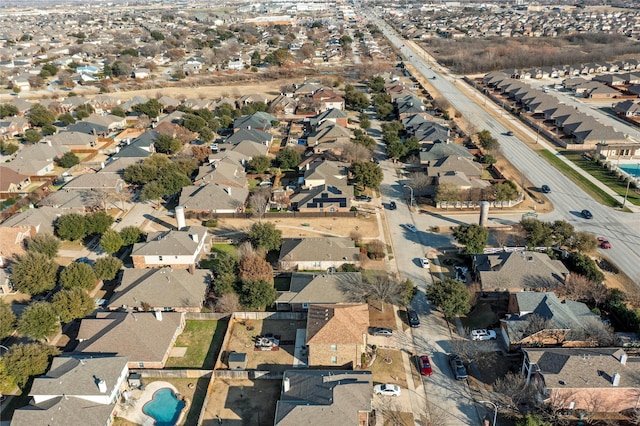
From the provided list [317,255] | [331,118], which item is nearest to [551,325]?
[317,255]

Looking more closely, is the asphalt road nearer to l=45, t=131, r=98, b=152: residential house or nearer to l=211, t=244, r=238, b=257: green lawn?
l=211, t=244, r=238, b=257: green lawn

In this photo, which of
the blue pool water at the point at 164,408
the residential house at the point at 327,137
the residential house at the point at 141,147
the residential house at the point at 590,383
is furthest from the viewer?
the residential house at the point at 327,137

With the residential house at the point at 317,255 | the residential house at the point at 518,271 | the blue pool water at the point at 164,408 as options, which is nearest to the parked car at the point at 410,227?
the residential house at the point at 317,255

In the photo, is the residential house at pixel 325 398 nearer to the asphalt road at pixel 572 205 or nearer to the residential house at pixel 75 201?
the asphalt road at pixel 572 205

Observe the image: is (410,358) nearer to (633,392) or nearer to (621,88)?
(633,392)

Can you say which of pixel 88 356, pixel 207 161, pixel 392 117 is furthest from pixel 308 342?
pixel 392 117

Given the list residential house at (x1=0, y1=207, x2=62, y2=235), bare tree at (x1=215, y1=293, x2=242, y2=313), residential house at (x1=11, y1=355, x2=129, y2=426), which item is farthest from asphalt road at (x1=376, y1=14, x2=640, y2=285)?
residential house at (x1=0, y1=207, x2=62, y2=235)

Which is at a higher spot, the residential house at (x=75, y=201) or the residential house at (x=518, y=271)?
the residential house at (x=75, y=201)
